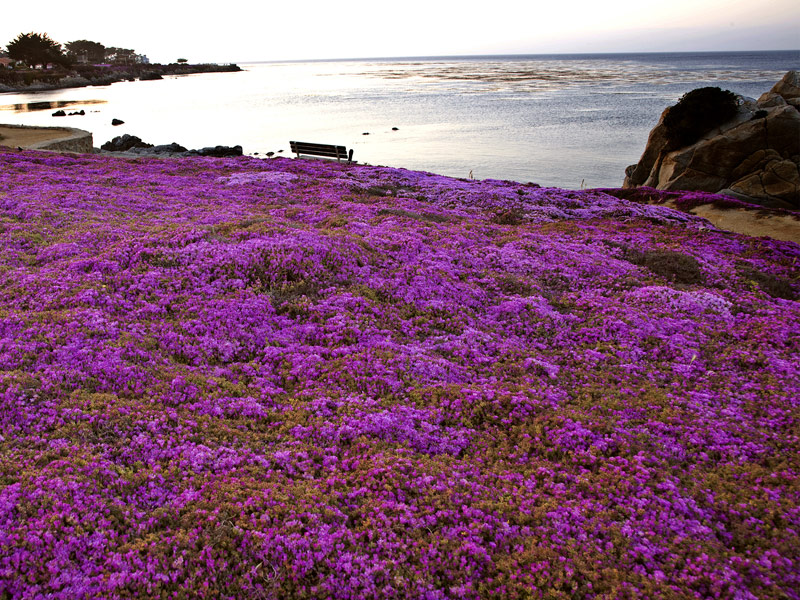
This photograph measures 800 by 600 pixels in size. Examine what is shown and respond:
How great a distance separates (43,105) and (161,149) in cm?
6074

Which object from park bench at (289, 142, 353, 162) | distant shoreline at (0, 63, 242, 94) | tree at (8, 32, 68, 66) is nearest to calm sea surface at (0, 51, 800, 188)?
park bench at (289, 142, 353, 162)

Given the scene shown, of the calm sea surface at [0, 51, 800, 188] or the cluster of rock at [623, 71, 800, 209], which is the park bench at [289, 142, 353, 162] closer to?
the calm sea surface at [0, 51, 800, 188]

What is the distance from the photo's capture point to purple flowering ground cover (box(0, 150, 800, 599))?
19.1 feet

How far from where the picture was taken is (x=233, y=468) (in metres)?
7.33

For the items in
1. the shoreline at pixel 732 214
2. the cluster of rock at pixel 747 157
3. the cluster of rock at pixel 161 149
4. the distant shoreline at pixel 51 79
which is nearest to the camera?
the shoreline at pixel 732 214

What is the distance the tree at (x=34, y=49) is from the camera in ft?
458

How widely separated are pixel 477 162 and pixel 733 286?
119ft

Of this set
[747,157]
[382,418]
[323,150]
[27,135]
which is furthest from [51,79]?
[382,418]

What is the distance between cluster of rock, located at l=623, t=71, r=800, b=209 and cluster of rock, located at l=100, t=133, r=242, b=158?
38.2 metres

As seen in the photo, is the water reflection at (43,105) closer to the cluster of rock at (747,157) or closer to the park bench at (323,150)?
the park bench at (323,150)

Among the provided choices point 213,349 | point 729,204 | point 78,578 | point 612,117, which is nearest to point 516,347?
point 213,349

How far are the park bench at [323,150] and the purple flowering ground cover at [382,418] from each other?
2709 centimetres

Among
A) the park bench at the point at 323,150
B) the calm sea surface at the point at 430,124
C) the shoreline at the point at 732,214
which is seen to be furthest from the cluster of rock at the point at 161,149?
the calm sea surface at the point at 430,124

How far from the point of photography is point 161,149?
45.7 meters
